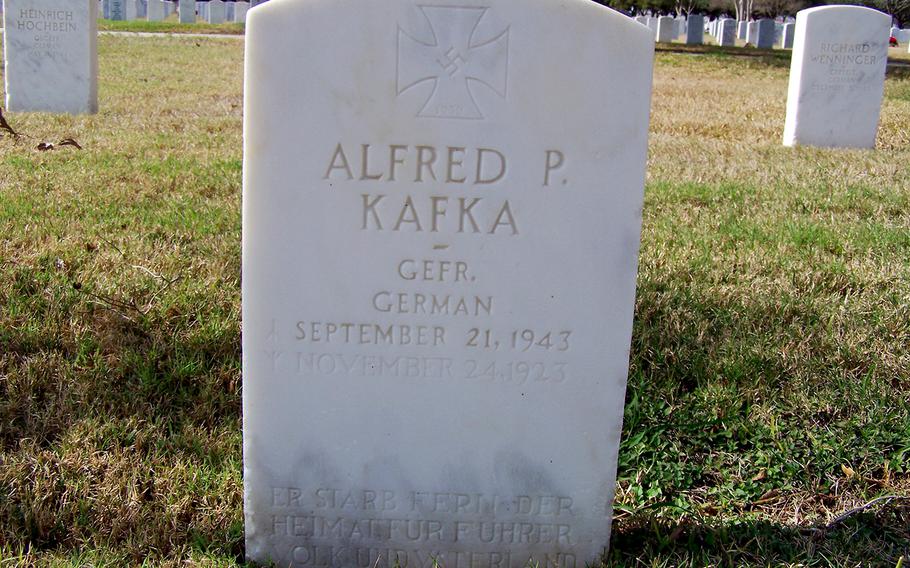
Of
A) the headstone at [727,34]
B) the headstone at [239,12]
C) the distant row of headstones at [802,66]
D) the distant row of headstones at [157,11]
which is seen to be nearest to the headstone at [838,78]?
the distant row of headstones at [802,66]

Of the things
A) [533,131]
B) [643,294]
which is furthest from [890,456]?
[533,131]

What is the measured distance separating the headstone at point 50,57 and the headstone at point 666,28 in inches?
890

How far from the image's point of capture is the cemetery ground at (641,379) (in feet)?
7.56

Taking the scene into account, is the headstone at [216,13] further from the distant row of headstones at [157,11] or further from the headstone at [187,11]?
the headstone at [187,11]

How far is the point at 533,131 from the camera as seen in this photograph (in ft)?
6.28

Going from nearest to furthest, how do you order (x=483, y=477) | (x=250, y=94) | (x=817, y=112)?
(x=250, y=94) < (x=483, y=477) < (x=817, y=112)

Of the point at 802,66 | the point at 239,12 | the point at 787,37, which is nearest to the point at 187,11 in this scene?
the point at 239,12

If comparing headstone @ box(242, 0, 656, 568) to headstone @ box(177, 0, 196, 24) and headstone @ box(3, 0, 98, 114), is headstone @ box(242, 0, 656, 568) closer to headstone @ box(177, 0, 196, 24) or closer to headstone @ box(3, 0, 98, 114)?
headstone @ box(3, 0, 98, 114)

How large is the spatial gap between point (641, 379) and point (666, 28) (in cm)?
2755

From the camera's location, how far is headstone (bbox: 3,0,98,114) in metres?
8.27

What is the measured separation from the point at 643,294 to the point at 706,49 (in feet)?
73.5

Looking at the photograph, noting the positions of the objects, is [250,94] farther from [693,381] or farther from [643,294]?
[643,294]

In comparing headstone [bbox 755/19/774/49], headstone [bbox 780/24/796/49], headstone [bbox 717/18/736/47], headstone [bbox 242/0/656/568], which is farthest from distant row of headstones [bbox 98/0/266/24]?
headstone [bbox 242/0/656/568]

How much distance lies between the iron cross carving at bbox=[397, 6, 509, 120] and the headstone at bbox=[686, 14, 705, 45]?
27394 mm
